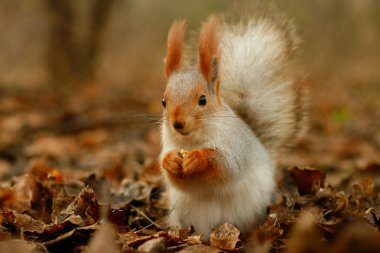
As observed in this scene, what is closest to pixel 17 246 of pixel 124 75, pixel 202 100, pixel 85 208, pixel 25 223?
pixel 25 223

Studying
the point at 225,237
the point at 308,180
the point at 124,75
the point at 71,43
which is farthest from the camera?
the point at 124,75

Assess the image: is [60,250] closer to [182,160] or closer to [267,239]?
[182,160]

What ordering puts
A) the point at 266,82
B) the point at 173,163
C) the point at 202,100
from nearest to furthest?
1. the point at 173,163
2. the point at 202,100
3. the point at 266,82

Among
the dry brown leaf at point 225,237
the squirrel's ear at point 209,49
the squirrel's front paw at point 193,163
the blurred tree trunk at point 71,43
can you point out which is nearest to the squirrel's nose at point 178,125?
the squirrel's front paw at point 193,163

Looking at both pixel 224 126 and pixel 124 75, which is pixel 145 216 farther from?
pixel 124 75

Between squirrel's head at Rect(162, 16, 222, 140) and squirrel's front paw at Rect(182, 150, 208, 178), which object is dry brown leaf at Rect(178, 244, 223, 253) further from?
squirrel's head at Rect(162, 16, 222, 140)

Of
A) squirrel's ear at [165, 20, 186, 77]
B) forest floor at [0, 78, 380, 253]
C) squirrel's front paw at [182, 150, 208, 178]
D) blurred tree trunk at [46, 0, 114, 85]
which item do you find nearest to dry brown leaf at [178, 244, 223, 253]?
forest floor at [0, 78, 380, 253]

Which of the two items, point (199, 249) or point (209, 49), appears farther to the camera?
point (209, 49)
